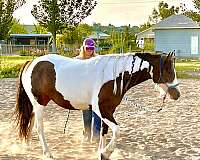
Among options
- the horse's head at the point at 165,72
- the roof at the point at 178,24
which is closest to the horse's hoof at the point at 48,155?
the horse's head at the point at 165,72

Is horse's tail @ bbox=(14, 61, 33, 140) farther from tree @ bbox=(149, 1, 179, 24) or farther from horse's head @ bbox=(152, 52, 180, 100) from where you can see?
tree @ bbox=(149, 1, 179, 24)

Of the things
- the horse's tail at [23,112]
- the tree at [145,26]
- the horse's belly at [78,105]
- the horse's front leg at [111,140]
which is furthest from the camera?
the tree at [145,26]

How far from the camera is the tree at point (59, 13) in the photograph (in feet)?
107

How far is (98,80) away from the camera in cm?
562

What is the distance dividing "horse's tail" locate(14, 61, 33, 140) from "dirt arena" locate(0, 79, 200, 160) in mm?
272

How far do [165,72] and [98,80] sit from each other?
0.83 m

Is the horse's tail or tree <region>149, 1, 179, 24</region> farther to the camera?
tree <region>149, 1, 179, 24</region>

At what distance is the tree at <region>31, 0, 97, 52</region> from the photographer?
32.5 metres

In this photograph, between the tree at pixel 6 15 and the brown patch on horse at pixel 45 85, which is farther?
the tree at pixel 6 15

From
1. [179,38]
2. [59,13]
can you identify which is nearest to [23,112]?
[59,13]

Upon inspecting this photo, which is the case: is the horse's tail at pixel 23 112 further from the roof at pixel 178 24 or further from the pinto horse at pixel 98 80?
the roof at pixel 178 24

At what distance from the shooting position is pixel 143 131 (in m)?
7.48

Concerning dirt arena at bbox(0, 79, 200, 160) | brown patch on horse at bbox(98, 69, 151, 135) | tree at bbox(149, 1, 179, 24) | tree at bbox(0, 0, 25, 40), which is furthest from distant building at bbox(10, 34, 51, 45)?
brown patch on horse at bbox(98, 69, 151, 135)

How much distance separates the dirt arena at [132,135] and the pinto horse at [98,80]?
41 cm
